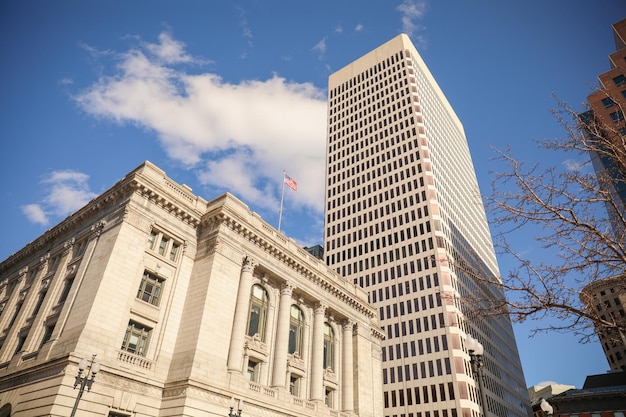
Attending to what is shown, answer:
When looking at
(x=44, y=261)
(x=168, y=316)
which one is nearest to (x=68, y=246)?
(x=44, y=261)

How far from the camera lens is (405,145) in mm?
91375

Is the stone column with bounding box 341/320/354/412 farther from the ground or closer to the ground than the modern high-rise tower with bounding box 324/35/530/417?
closer to the ground

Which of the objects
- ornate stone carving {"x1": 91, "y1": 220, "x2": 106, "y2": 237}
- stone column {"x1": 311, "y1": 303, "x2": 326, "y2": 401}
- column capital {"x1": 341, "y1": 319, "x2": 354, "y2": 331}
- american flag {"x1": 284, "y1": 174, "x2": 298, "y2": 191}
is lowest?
stone column {"x1": 311, "y1": 303, "x2": 326, "y2": 401}

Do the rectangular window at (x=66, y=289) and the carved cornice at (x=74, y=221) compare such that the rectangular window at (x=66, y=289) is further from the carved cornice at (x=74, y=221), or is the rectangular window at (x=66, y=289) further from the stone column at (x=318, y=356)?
the stone column at (x=318, y=356)

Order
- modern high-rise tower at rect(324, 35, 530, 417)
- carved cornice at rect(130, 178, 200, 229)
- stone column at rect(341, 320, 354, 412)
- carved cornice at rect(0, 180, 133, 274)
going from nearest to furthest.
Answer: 1. carved cornice at rect(130, 178, 200, 229)
2. carved cornice at rect(0, 180, 133, 274)
3. stone column at rect(341, 320, 354, 412)
4. modern high-rise tower at rect(324, 35, 530, 417)

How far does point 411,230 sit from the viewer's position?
80.9m

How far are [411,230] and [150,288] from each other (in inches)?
2414

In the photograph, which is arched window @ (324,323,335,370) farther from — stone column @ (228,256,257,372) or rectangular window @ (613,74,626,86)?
rectangular window @ (613,74,626,86)

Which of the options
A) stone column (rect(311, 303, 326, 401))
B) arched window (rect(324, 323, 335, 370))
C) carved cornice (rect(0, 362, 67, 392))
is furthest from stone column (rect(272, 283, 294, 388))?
carved cornice (rect(0, 362, 67, 392))

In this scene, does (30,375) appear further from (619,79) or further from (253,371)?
(619,79)

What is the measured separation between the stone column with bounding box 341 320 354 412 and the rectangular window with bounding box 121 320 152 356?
66.5 feet

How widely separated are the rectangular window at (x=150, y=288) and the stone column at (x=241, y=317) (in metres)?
5.94

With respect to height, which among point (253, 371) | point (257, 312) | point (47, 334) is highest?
point (257, 312)

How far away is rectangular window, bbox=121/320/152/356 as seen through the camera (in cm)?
2578
